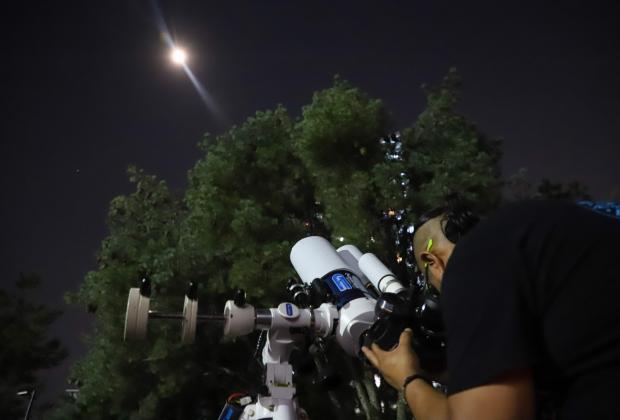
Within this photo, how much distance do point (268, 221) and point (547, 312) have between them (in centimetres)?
808

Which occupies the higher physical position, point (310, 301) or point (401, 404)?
point (401, 404)

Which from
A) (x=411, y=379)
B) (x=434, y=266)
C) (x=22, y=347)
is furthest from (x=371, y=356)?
(x=22, y=347)

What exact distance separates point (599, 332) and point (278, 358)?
1773mm

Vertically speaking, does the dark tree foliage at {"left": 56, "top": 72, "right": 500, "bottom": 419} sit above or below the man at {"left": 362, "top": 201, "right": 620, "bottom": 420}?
above

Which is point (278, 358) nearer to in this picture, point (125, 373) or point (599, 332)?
point (599, 332)

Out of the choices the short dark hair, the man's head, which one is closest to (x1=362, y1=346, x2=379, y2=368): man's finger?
the man's head

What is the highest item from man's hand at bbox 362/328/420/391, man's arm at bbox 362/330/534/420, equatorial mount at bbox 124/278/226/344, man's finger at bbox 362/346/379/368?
equatorial mount at bbox 124/278/226/344

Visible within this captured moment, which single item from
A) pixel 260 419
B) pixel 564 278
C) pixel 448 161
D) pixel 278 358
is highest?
pixel 448 161

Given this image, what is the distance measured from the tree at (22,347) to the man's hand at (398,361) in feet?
61.0

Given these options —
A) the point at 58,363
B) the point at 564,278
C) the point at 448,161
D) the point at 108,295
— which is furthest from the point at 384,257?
the point at 58,363

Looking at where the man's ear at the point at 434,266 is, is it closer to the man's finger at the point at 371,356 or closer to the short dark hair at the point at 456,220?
the short dark hair at the point at 456,220

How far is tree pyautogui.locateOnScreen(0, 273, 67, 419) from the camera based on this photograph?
16.8m

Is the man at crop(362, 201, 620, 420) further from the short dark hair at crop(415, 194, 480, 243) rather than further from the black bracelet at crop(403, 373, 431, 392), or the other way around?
the short dark hair at crop(415, 194, 480, 243)

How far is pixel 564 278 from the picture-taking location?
99cm
